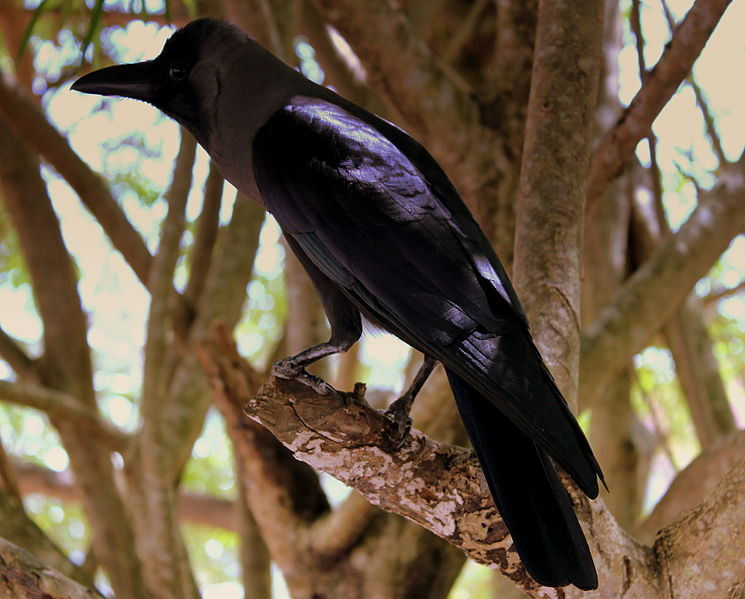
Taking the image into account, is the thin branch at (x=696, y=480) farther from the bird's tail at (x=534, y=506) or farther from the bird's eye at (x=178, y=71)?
the bird's eye at (x=178, y=71)

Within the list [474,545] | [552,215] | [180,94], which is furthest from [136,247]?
[474,545]

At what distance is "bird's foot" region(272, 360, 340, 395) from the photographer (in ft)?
5.93

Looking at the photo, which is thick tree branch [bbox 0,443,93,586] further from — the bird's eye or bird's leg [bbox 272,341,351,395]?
the bird's eye

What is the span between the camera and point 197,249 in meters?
3.86

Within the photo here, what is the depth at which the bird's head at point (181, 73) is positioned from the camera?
2.34 meters

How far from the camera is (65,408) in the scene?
344cm

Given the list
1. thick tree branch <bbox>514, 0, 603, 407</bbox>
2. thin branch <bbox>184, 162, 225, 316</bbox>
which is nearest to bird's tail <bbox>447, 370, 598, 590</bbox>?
thick tree branch <bbox>514, 0, 603, 407</bbox>

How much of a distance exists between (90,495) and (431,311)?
240 centimetres

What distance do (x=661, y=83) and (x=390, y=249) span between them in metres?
1.02

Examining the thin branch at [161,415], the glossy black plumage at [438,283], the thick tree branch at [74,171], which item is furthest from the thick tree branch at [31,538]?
the thick tree branch at [74,171]

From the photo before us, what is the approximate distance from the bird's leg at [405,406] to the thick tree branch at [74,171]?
197 centimetres

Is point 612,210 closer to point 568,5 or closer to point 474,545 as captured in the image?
point 568,5

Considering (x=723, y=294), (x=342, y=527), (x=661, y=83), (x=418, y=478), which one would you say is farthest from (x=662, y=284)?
(x=723, y=294)

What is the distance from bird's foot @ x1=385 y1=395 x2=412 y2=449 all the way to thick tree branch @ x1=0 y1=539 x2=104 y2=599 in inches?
28.3
